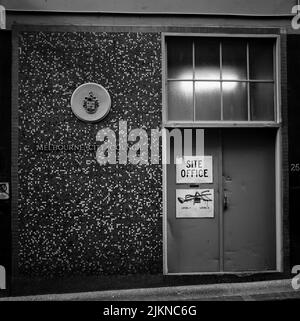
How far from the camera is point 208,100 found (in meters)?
7.48

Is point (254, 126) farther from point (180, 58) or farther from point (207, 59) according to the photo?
point (180, 58)

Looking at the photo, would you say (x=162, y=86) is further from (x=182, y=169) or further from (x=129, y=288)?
(x=129, y=288)

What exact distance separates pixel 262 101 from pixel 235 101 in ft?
1.59

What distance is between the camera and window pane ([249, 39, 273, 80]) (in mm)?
7562

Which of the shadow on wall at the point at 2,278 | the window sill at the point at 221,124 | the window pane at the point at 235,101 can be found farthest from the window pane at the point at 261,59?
the shadow on wall at the point at 2,278

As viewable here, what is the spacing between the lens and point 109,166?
23.6ft

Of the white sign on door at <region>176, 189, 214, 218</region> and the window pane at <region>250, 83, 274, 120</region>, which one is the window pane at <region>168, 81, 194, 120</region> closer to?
the window pane at <region>250, 83, 274, 120</region>

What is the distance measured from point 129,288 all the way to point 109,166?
2.06 meters

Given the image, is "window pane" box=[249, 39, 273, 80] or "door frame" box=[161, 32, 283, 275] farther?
"window pane" box=[249, 39, 273, 80]

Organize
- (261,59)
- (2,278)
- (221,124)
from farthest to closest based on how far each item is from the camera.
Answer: (261,59) < (221,124) < (2,278)

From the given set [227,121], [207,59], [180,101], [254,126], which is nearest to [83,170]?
[180,101]

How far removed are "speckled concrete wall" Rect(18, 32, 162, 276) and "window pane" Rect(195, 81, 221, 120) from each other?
75 cm

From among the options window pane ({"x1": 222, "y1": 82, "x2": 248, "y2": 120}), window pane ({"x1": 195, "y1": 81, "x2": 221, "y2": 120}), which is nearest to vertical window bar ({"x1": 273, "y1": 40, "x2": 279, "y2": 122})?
window pane ({"x1": 222, "y1": 82, "x2": 248, "y2": 120})
